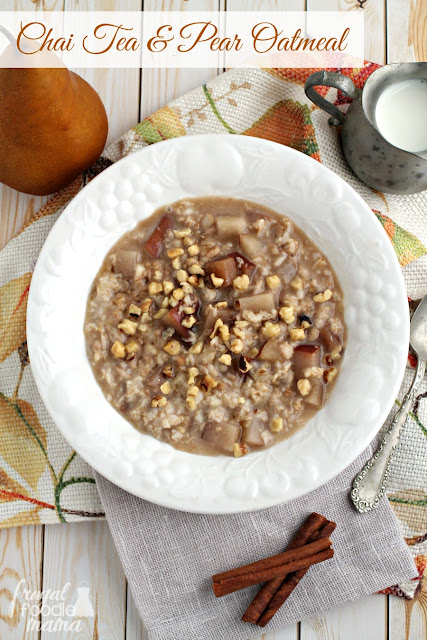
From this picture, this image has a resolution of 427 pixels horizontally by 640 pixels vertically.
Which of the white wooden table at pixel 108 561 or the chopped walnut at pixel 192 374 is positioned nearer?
the chopped walnut at pixel 192 374


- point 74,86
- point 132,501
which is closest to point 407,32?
point 74,86

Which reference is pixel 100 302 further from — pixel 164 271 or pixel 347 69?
pixel 347 69

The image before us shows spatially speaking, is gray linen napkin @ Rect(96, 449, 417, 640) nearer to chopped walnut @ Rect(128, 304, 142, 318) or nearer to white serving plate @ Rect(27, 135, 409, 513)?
white serving plate @ Rect(27, 135, 409, 513)

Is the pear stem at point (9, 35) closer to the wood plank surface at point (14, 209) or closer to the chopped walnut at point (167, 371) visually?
the wood plank surface at point (14, 209)

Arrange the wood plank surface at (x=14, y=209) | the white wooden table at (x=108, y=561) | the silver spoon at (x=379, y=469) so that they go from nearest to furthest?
the silver spoon at (x=379, y=469)
the white wooden table at (x=108, y=561)
the wood plank surface at (x=14, y=209)

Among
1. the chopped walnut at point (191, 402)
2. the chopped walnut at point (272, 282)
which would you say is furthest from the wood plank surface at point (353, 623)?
the chopped walnut at point (272, 282)

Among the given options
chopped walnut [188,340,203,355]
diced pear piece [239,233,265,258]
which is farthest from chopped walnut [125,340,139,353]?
diced pear piece [239,233,265,258]

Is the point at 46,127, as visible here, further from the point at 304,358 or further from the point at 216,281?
the point at 304,358
